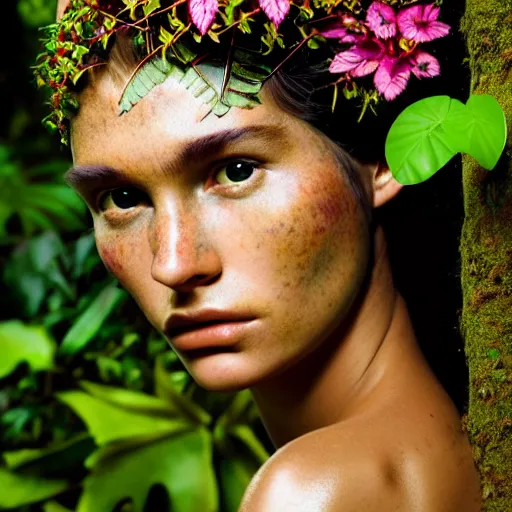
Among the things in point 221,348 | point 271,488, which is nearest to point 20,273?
point 221,348

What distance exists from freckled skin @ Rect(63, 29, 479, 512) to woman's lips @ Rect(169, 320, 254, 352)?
2cm

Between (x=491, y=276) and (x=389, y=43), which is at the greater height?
(x=389, y=43)

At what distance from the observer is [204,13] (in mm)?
1215

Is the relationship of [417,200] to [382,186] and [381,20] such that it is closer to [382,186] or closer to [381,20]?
[382,186]

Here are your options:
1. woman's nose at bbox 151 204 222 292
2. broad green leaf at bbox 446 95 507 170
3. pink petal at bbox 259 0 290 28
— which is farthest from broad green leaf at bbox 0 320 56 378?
broad green leaf at bbox 446 95 507 170

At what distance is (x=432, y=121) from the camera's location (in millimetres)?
1142

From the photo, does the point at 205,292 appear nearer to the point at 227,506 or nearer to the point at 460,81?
the point at 460,81

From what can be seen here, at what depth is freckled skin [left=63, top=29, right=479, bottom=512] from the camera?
118 cm

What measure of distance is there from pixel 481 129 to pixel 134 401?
60.4 inches

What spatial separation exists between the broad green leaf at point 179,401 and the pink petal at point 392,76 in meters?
1.30

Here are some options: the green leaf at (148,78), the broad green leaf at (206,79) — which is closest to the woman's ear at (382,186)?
the broad green leaf at (206,79)

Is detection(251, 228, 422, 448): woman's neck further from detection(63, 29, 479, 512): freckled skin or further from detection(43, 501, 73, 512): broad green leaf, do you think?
detection(43, 501, 73, 512): broad green leaf

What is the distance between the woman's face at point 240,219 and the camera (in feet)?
4.04

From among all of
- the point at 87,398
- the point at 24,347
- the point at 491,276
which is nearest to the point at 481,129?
the point at 491,276
